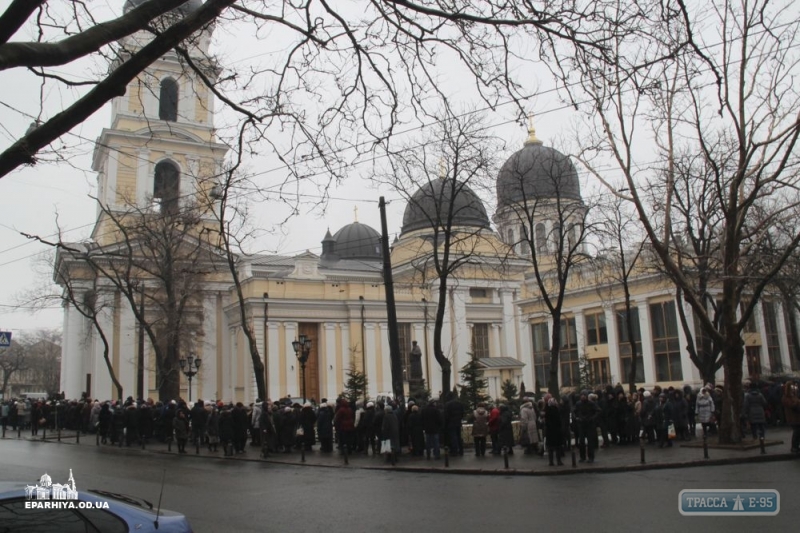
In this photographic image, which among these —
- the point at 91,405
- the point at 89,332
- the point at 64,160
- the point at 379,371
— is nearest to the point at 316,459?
the point at 64,160

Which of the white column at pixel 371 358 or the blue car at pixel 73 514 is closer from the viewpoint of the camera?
the blue car at pixel 73 514

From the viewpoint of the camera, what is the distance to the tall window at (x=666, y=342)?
45.9m

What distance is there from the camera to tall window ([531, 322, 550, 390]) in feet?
186

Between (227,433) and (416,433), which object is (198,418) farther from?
(416,433)

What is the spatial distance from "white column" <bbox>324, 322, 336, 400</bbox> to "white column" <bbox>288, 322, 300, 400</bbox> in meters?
1.80

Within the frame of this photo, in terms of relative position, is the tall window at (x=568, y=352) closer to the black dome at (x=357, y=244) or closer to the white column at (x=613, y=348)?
the white column at (x=613, y=348)

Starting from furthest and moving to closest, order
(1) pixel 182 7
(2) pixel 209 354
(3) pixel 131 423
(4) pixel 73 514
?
(2) pixel 209 354 < (3) pixel 131 423 < (1) pixel 182 7 < (4) pixel 73 514

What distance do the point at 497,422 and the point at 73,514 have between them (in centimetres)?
1504

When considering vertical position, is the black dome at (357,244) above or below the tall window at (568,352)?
above

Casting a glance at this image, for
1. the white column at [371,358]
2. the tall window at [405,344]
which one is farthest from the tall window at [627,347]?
the white column at [371,358]

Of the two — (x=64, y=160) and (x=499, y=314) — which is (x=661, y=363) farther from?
(x=64, y=160)

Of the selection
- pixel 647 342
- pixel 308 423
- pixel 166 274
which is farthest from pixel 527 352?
pixel 308 423

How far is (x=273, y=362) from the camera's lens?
1753 inches

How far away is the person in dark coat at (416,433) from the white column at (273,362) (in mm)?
25580
